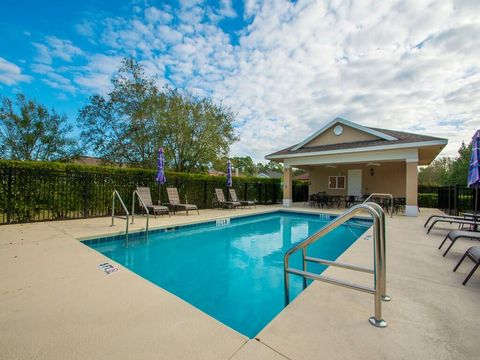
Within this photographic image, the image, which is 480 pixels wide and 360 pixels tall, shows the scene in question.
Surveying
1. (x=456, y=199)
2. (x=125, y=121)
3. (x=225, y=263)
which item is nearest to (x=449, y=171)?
(x=456, y=199)

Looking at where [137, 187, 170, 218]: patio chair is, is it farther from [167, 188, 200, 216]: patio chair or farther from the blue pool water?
the blue pool water

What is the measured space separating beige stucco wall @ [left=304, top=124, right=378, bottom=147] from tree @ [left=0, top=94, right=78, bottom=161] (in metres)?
22.2

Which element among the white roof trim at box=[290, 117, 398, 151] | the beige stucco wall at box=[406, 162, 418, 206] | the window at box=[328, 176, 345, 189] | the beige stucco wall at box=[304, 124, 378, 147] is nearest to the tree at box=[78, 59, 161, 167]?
the white roof trim at box=[290, 117, 398, 151]

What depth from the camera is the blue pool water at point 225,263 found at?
11.2 ft

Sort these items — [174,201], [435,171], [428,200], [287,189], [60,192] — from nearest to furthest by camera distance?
[60,192] < [174,201] < [287,189] < [428,200] < [435,171]

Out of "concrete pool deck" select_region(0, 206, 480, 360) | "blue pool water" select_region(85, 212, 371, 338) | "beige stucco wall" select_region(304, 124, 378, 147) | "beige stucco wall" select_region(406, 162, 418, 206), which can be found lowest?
"blue pool water" select_region(85, 212, 371, 338)

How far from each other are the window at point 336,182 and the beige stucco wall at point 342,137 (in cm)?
372

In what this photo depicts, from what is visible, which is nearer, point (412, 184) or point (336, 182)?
point (412, 184)

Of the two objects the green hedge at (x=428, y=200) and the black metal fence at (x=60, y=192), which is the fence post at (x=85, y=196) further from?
the green hedge at (x=428, y=200)

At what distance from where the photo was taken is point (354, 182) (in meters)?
18.3

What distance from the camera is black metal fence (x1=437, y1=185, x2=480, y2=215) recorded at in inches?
448

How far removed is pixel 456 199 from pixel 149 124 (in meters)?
20.1

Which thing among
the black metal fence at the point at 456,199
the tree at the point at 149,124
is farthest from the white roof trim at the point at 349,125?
the tree at the point at 149,124

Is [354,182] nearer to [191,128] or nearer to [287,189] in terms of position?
[287,189]
